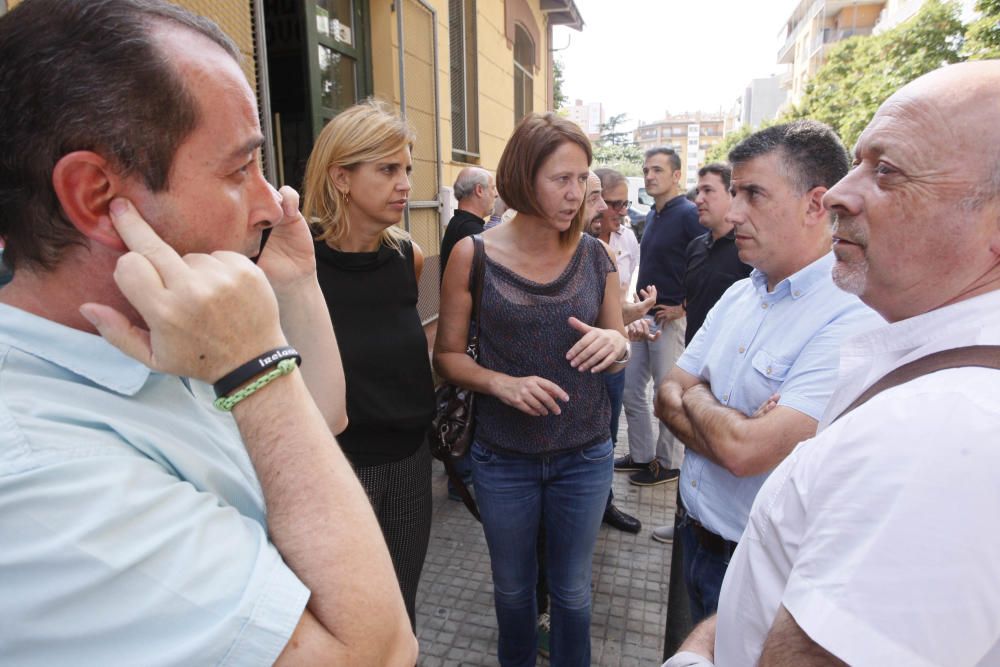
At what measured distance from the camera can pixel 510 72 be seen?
8484mm

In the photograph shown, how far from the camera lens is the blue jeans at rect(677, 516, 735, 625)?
1.95 metres

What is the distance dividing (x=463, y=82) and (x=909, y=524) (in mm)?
6387

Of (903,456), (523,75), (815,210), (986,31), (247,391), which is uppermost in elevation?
(986,31)

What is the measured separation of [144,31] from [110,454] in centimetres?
56

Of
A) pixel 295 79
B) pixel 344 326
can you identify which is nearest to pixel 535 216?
pixel 344 326

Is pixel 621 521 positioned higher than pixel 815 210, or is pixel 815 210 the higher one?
pixel 815 210

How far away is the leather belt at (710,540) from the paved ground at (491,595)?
1121 mm

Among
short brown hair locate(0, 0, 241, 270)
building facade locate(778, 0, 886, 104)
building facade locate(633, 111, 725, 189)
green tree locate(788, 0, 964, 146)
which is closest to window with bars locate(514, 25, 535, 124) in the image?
short brown hair locate(0, 0, 241, 270)

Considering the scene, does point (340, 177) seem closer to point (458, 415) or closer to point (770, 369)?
point (458, 415)

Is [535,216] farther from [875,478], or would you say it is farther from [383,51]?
[383,51]

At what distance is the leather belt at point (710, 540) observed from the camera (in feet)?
6.29

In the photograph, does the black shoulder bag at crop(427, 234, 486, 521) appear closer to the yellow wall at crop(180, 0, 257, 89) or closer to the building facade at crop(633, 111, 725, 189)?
the yellow wall at crop(180, 0, 257, 89)

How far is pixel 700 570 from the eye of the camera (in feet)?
6.63

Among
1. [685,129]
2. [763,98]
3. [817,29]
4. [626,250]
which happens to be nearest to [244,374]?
[626,250]
